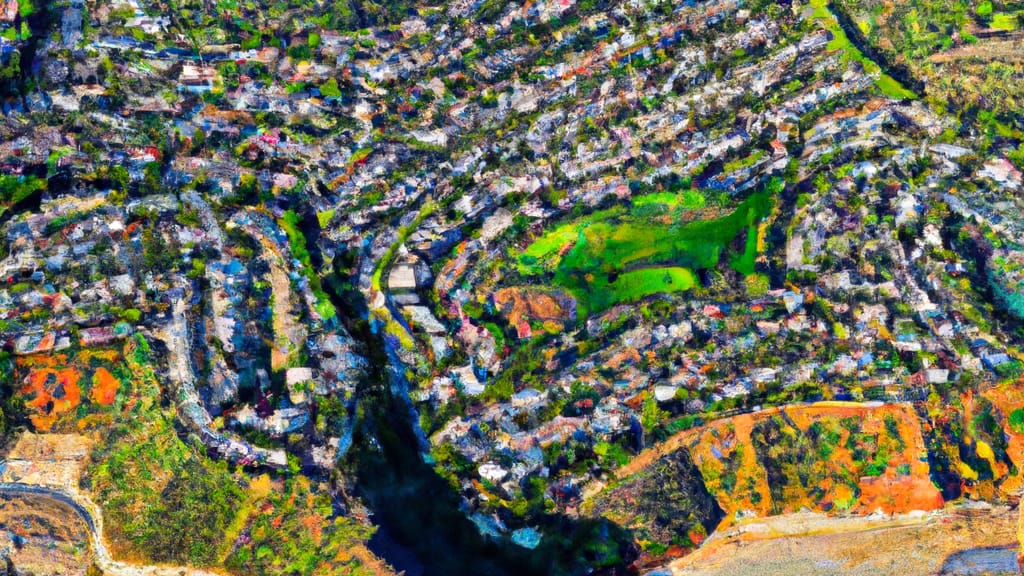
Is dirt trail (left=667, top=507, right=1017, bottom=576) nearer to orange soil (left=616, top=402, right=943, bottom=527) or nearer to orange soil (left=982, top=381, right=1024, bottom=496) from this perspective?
orange soil (left=616, top=402, right=943, bottom=527)

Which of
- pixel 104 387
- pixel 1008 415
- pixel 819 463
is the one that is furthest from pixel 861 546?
pixel 104 387

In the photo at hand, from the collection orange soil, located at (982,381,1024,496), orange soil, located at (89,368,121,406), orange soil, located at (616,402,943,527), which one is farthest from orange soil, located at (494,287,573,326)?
orange soil, located at (982,381,1024,496)

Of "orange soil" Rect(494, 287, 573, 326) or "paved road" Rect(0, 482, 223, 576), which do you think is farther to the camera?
"orange soil" Rect(494, 287, 573, 326)

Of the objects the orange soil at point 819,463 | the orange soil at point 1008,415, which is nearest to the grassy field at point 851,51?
the orange soil at point 1008,415

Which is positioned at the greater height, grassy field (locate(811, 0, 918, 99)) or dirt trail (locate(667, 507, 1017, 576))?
grassy field (locate(811, 0, 918, 99))

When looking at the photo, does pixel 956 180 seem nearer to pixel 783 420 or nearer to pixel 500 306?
pixel 783 420

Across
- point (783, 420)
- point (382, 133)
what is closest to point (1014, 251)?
point (783, 420)

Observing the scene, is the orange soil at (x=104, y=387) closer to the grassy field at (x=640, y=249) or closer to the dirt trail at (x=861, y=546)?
the grassy field at (x=640, y=249)
